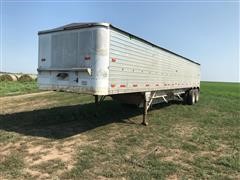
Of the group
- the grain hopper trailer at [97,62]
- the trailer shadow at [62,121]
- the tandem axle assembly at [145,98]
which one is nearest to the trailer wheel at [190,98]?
the tandem axle assembly at [145,98]

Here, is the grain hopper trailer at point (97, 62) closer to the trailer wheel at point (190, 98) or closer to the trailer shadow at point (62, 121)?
the trailer shadow at point (62, 121)

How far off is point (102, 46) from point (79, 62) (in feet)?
2.88

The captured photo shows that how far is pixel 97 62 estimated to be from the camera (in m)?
7.60

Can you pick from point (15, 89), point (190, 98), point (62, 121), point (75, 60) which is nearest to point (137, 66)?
point (75, 60)

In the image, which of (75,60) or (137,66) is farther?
(137,66)

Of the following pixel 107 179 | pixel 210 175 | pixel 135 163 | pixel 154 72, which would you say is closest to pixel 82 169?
pixel 107 179

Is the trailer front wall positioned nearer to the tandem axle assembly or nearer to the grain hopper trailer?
the grain hopper trailer

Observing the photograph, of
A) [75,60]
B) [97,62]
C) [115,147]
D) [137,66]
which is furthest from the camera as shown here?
[137,66]

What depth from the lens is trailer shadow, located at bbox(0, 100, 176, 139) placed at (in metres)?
8.88

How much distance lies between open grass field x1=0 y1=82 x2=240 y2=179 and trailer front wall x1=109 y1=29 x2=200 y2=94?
1548 millimetres

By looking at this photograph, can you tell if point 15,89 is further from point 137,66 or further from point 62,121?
point 137,66

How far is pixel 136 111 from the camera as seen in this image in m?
13.6

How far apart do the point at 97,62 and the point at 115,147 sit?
238 centimetres

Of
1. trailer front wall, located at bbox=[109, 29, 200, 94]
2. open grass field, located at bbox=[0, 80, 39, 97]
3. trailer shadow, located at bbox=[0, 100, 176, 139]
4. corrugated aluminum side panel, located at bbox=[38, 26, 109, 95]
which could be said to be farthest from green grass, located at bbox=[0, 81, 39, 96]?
corrugated aluminum side panel, located at bbox=[38, 26, 109, 95]
